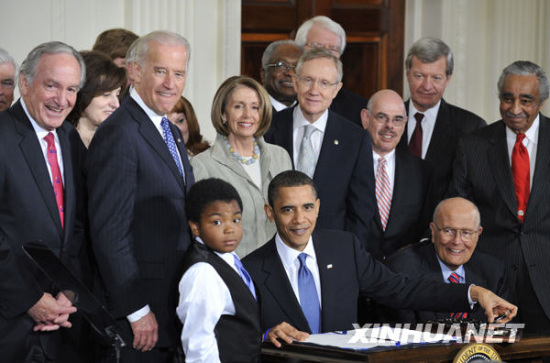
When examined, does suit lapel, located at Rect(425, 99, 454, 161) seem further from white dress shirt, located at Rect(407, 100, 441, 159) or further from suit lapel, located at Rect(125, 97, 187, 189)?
suit lapel, located at Rect(125, 97, 187, 189)

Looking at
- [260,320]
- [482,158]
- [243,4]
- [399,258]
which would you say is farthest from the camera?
[243,4]

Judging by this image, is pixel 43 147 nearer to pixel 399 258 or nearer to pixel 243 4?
pixel 399 258

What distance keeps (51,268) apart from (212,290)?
21.4 inches

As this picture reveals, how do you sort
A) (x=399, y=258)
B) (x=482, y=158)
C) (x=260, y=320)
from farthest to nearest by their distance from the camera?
(x=482, y=158) → (x=399, y=258) → (x=260, y=320)

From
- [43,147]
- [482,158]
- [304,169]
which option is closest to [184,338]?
[43,147]

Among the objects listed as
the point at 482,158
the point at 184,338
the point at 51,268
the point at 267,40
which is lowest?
the point at 184,338

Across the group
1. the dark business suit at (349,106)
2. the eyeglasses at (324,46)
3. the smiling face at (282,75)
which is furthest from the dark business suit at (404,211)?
the eyeglasses at (324,46)

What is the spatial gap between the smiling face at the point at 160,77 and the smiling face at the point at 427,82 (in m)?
1.97

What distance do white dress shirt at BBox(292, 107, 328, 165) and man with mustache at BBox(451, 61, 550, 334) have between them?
0.75m

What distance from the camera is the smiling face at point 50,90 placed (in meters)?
3.75

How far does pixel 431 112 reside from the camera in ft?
18.5

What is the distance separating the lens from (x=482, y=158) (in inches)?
204

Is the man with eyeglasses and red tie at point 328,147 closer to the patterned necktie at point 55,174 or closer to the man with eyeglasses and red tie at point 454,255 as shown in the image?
the man with eyeglasses and red tie at point 454,255

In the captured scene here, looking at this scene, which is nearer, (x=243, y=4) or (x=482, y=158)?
(x=482, y=158)
